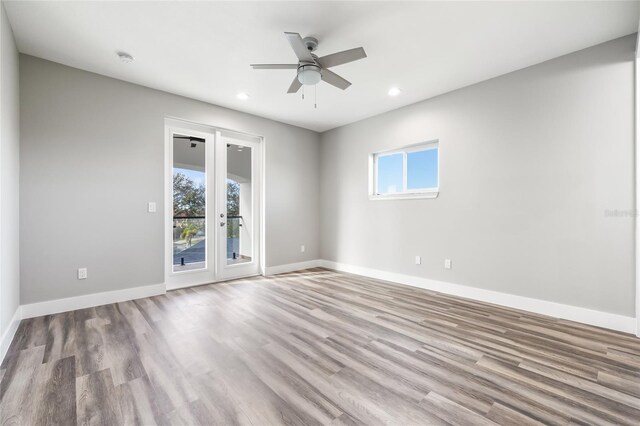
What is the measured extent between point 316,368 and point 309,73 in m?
2.49

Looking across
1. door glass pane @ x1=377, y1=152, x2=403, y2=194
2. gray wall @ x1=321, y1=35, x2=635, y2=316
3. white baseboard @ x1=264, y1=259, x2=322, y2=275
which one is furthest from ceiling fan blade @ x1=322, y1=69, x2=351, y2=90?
white baseboard @ x1=264, y1=259, x2=322, y2=275

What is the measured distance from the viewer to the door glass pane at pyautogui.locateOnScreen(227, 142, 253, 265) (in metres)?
4.72

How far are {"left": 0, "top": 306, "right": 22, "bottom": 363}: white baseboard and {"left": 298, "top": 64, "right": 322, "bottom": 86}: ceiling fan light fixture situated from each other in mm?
3237

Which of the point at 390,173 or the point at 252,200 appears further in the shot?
the point at 252,200

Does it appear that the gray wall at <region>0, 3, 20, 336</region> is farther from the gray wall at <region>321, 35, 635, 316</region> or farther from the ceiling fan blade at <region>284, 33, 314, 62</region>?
the gray wall at <region>321, 35, 635, 316</region>

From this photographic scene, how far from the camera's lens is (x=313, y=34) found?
8.66ft

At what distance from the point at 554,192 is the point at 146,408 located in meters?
4.02

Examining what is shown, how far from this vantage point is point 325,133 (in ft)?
19.1

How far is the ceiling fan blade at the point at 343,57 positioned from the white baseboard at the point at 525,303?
308 centimetres

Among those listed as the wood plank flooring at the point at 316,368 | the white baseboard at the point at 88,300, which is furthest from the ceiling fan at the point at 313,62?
the white baseboard at the point at 88,300

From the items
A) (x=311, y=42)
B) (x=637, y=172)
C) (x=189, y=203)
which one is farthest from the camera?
(x=189, y=203)

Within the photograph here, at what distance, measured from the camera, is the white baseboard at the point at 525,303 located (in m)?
2.69

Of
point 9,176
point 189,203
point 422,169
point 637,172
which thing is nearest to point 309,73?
point 422,169

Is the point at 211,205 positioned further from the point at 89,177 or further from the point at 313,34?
the point at 313,34
